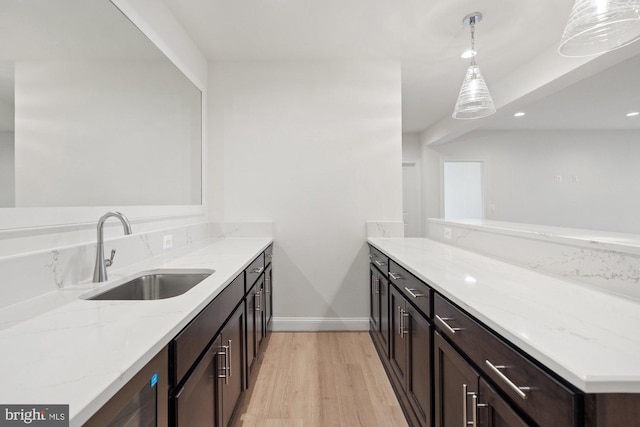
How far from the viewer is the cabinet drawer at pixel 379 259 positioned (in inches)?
86.6

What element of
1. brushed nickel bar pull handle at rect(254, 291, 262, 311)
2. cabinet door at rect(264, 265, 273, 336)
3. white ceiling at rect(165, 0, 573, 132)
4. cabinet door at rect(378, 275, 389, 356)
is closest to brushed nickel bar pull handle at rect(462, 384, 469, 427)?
cabinet door at rect(378, 275, 389, 356)

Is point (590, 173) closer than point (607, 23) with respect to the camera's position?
No

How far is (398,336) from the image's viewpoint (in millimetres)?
1841

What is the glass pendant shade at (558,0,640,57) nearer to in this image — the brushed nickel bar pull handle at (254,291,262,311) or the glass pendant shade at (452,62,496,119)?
the glass pendant shade at (452,62,496,119)

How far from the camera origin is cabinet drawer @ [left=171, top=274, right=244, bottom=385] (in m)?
0.87

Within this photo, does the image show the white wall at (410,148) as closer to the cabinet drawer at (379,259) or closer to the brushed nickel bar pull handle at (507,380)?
the cabinet drawer at (379,259)

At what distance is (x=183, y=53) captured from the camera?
2.43 metres

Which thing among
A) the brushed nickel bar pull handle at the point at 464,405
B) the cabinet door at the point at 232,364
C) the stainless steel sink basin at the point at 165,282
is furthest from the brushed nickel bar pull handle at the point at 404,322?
the stainless steel sink basin at the point at 165,282

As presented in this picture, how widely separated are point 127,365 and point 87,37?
1507 mm

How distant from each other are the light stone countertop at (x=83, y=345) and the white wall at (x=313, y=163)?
175 cm

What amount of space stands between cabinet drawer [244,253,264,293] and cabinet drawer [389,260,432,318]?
0.90 meters

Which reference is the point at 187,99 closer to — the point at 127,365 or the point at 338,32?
the point at 338,32

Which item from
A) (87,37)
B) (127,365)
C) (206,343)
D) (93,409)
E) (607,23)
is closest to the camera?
(93,409)

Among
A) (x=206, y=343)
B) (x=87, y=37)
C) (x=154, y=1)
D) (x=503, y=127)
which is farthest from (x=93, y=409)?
(x=503, y=127)
